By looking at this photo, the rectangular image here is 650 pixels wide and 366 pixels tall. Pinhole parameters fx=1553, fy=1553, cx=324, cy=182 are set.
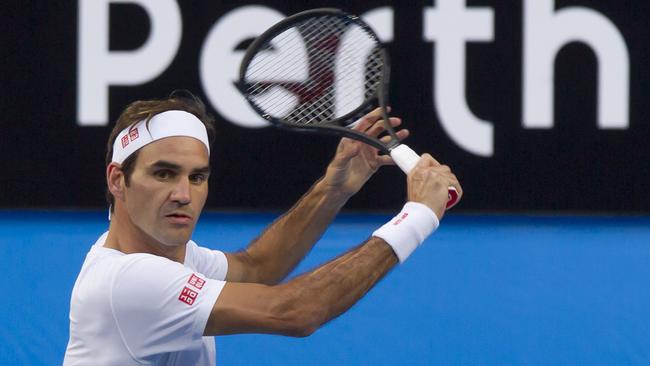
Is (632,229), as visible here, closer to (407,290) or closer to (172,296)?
(407,290)

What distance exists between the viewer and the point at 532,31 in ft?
23.8

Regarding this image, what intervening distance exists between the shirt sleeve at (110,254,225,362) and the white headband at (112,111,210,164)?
0.34 meters

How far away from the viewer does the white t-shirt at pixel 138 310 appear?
384cm

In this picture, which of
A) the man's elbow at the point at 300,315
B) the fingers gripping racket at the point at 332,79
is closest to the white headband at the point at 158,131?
the fingers gripping racket at the point at 332,79

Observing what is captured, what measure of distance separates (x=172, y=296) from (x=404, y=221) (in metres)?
0.60

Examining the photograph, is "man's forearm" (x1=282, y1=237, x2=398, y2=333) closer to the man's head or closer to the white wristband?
the white wristband

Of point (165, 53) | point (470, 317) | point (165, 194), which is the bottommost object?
point (470, 317)

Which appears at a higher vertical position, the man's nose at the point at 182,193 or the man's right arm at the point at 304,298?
the man's nose at the point at 182,193

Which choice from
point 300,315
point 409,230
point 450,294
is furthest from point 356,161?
point 450,294

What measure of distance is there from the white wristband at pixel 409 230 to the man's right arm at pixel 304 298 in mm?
20

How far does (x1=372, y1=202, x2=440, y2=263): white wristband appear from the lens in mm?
3832

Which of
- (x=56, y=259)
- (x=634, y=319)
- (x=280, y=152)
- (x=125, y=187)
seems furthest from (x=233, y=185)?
(x=125, y=187)

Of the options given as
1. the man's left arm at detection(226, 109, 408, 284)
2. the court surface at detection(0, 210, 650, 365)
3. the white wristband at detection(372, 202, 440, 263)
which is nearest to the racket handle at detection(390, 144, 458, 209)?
the white wristband at detection(372, 202, 440, 263)

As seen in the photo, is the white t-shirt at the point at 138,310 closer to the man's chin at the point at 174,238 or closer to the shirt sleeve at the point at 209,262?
A: the man's chin at the point at 174,238
